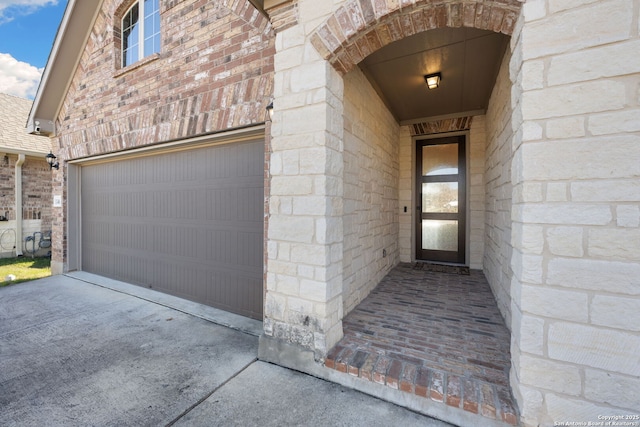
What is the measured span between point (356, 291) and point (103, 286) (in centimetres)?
428

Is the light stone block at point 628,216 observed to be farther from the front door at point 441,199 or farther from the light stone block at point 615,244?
the front door at point 441,199

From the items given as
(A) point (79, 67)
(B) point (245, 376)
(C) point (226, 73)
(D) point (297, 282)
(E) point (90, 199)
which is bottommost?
(B) point (245, 376)

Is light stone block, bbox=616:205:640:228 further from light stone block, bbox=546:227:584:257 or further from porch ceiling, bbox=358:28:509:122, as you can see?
porch ceiling, bbox=358:28:509:122

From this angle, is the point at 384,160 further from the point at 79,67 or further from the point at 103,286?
the point at 79,67

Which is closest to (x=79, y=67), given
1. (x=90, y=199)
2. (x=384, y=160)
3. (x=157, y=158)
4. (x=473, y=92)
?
(x=90, y=199)

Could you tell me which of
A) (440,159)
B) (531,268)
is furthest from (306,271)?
(440,159)

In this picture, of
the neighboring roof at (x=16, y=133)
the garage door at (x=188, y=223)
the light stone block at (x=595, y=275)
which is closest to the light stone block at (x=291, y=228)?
the garage door at (x=188, y=223)

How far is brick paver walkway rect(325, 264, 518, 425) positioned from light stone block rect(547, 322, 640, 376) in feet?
1.52

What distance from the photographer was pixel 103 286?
4.48 metres

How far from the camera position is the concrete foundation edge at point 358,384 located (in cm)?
165

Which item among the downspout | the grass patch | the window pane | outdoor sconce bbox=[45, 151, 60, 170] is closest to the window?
the window pane

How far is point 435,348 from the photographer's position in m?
2.20

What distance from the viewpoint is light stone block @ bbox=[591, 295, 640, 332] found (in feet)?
4.29

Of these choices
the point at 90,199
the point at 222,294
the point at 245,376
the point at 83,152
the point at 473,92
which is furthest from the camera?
the point at 90,199
